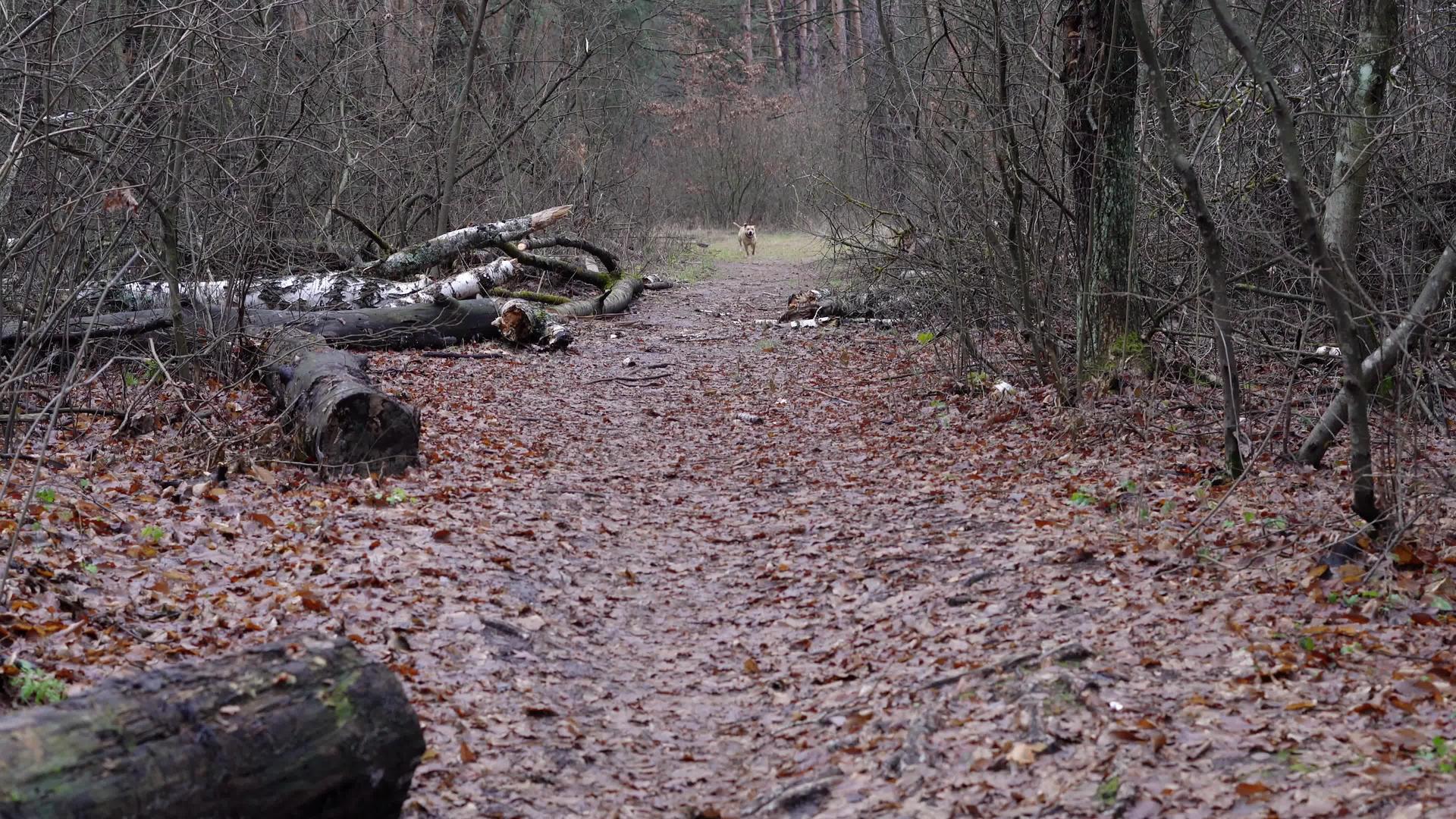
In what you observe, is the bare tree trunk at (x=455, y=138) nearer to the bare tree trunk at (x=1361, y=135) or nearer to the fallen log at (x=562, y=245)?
the fallen log at (x=562, y=245)

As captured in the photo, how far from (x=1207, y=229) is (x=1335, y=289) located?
1332 mm

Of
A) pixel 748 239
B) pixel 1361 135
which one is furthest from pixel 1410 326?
pixel 748 239

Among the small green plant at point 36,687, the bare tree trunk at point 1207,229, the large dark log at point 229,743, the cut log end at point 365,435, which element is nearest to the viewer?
the large dark log at point 229,743

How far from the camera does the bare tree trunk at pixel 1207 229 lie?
5.94m

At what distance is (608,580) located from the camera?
22.2 ft

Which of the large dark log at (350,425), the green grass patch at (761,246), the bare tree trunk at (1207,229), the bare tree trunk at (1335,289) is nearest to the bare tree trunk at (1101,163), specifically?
the bare tree trunk at (1207,229)

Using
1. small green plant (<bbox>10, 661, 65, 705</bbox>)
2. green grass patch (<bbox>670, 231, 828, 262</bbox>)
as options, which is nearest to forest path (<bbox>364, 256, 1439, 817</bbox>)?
small green plant (<bbox>10, 661, 65, 705</bbox>)

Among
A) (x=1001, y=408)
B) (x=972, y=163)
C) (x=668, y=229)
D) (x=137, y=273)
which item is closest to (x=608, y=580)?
(x=1001, y=408)

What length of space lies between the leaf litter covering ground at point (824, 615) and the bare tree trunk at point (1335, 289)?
1.07 feet

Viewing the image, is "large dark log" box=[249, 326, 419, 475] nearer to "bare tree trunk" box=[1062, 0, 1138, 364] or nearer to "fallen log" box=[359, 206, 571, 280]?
"bare tree trunk" box=[1062, 0, 1138, 364]

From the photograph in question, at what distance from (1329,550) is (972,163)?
5279 mm

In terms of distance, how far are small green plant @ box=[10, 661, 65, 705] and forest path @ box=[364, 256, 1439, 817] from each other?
1372 millimetres

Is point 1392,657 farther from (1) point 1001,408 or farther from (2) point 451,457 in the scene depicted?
(2) point 451,457

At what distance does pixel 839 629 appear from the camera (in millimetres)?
5898
